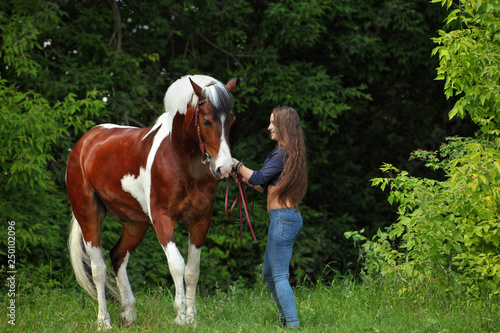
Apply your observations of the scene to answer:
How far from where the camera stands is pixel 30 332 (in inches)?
184

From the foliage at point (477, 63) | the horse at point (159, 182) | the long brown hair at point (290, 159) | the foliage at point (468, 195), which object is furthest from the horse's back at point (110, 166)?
the foliage at point (477, 63)

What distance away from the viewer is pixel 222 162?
3990 mm

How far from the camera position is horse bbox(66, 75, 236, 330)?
422 cm

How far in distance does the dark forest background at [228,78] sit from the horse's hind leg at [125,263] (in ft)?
6.01

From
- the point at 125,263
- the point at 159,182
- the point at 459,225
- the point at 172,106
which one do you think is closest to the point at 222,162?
the point at 159,182

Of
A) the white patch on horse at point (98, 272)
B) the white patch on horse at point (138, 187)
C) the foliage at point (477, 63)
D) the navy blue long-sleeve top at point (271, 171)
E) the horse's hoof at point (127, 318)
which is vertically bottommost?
the horse's hoof at point (127, 318)

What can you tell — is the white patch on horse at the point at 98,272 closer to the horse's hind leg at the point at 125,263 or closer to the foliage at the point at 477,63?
the horse's hind leg at the point at 125,263

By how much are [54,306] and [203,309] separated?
1653 millimetres

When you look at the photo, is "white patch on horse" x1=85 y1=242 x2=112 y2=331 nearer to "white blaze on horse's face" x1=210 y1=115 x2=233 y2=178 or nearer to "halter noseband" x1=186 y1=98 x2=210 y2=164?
"halter noseband" x1=186 y1=98 x2=210 y2=164

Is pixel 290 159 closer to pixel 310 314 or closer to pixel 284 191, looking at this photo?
pixel 284 191

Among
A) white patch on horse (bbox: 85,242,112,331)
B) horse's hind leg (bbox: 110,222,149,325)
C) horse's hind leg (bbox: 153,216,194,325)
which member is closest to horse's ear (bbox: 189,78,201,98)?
horse's hind leg (bbox: 153,216,194,325)

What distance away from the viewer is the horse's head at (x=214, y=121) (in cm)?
408

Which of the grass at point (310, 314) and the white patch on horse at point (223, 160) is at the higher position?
the white patch on horse at point (223, 160)

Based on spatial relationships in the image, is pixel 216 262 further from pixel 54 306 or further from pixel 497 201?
pixel 497 201
